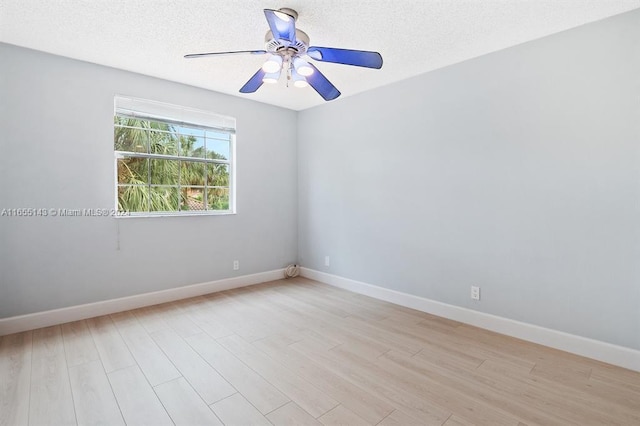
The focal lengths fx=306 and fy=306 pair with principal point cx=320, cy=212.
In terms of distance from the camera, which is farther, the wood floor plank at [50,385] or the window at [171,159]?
the window at [171,159]

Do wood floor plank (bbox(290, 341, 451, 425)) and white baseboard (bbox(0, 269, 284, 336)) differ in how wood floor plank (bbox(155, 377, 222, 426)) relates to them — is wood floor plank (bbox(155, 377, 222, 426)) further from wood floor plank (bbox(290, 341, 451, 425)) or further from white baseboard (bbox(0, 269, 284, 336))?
white baseboard (bbox(0, 269, 284, 336))

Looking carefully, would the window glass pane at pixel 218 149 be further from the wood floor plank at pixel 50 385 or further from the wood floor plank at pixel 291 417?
the wood floor plank at pixel 291 417

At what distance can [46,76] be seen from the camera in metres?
2.78

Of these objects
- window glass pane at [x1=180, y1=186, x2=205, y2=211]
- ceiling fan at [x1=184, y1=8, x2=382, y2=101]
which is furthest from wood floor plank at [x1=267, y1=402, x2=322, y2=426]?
window glass pane at [x1=180, y1=186, x2=205, y2=211]

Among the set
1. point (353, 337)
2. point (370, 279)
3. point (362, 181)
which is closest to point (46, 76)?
point (362, 181)

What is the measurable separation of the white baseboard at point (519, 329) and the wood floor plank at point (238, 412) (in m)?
2.12

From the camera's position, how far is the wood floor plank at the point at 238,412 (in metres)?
1.63

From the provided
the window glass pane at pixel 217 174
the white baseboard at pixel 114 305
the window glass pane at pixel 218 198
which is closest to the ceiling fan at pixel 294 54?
the window glass pane at pixel 217 174

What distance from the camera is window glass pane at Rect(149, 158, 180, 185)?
3.49 meters

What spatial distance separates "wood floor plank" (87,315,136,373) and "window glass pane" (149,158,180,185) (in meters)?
1.52

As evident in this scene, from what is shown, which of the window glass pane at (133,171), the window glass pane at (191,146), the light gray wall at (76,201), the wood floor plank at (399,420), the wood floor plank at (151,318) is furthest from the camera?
the window glass pane at (191,146)

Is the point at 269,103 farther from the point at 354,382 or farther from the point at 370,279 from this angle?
the point at 354,382

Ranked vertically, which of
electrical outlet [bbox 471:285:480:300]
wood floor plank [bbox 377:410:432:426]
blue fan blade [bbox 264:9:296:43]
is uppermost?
blue fan blade [bbox 264:9:296:43]

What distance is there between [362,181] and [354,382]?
7.89 feet
